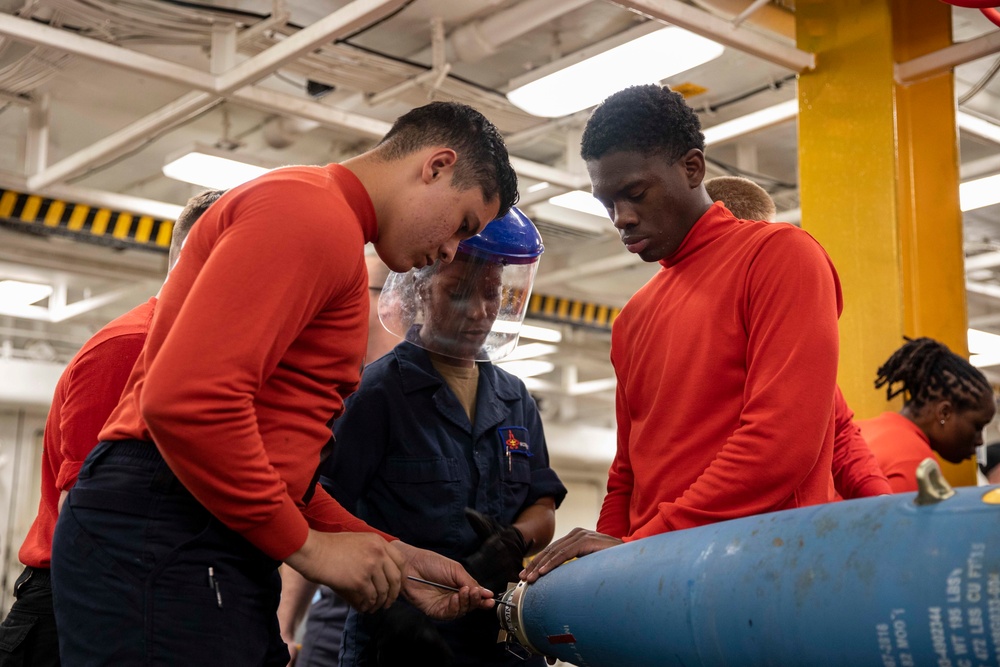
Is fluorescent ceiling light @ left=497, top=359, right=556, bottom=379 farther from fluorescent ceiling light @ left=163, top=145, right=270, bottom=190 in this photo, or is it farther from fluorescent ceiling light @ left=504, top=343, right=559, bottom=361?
fluorescent ceiling light @ left=163, top=145, right=270, bottom=190

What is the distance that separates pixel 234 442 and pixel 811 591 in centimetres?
84

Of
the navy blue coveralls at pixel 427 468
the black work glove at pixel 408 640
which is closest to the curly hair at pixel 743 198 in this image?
the navy blue coveralls at pixel 427 468

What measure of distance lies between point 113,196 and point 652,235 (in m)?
5.32

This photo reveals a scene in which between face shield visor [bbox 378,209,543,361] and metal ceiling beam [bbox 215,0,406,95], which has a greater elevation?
metal ceiling beam [bbox 215,0,406,95]

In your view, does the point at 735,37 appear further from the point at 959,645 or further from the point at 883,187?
the point at 959,645

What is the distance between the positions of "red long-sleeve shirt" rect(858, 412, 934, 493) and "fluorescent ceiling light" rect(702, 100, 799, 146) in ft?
6.80

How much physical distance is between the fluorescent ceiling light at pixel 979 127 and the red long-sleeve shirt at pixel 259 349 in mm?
4625

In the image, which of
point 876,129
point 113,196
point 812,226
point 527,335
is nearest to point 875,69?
point 876,129

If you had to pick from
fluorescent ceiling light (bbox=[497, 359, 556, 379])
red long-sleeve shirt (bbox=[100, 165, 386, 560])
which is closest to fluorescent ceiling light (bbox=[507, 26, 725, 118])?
red long-sleeve shirt (bbox=[100, 165, 386, 560])

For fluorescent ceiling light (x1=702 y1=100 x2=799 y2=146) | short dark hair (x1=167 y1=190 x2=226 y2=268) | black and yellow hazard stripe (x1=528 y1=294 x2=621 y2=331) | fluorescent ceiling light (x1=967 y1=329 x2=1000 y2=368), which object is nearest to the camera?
short dark hair (x1=167 y1=190 x2=226 y2=268)

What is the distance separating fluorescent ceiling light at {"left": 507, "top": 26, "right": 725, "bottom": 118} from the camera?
465 cm

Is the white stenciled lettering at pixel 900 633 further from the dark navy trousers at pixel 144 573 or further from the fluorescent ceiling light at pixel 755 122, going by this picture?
the fluorescent ceiling light at pixel 755 122

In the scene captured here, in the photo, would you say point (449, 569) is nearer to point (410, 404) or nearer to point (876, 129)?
point (410, 404)

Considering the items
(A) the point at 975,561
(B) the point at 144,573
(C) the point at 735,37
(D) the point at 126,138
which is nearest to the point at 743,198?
(A) the point at 975,561
